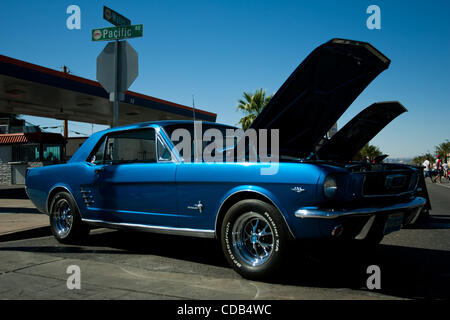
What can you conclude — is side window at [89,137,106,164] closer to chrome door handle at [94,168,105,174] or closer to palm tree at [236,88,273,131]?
chrome door handle at [94,168,105,174]

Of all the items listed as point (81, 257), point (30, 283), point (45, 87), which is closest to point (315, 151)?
point (81, 257)

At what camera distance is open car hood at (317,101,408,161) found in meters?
4.58

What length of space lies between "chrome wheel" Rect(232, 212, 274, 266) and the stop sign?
15.1 feet

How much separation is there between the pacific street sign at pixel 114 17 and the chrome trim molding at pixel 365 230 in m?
5.87

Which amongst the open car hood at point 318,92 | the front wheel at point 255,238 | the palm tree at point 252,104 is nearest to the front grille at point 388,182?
the front wheel at point 255,238

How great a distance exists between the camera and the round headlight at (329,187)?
3.07 meters

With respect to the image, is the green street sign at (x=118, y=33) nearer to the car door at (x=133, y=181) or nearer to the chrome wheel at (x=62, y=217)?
the car door at (x=133, y=181)

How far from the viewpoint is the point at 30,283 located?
3342mm

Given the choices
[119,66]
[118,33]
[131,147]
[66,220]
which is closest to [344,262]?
[131,147]

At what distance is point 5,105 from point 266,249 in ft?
68.6

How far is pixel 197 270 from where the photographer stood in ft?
12.4

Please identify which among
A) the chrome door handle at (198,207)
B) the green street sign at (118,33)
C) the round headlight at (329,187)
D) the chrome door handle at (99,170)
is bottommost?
the chrome door handle at (198,207)

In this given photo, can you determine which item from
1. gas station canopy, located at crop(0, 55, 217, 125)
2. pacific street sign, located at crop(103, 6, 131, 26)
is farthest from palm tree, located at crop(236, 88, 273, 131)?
pacific street sign, located at crop(103, 6, 131, 26)

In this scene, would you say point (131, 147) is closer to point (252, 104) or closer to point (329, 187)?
point (329, 187)
